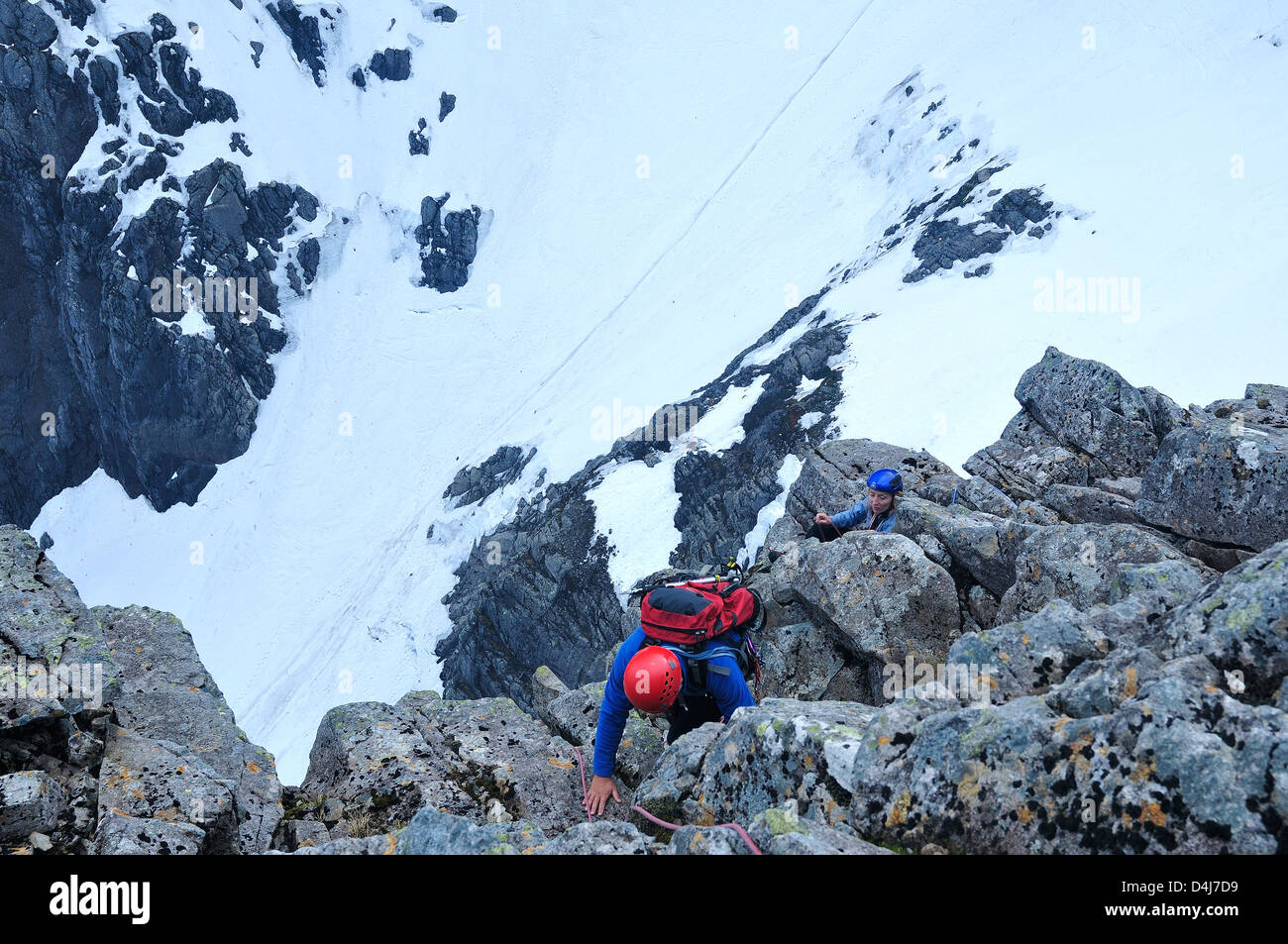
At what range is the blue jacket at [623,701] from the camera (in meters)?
7.64

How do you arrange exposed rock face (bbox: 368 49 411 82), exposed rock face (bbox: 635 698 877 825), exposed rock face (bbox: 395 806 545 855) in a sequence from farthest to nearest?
exposed rock face (bbox: 368 49 411 82), exposed rock face (bbox: 635 698 877 825), exposed rock face (bbox: 395 806 545 855)

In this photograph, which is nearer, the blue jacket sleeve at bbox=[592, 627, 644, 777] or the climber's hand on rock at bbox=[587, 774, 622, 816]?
the blue jacket sleeve at bbox=[592, 627, 644, 777]

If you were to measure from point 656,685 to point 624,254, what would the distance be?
340ft

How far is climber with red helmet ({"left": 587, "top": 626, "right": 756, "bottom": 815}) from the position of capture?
7215mm

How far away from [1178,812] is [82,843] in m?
8.00

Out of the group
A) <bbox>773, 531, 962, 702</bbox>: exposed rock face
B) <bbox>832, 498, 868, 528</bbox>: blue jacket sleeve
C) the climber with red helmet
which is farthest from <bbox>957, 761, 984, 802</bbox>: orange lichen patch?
<bbox>832, 498, 868, 528</bbox>: blue jacket sleeve

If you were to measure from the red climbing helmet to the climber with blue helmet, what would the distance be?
6.33 meters

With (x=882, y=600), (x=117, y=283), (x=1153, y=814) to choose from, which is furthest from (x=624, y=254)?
(x=1153, y=814)

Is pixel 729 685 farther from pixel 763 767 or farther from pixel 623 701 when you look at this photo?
pixel 763 767

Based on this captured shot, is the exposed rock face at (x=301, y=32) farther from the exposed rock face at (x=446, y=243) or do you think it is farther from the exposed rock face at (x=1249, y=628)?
the exposed rock face at (x=1249, y=628)

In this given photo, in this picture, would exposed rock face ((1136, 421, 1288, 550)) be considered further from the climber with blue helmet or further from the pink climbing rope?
the pink climbing rope

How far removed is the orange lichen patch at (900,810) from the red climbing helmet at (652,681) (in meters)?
2.39
